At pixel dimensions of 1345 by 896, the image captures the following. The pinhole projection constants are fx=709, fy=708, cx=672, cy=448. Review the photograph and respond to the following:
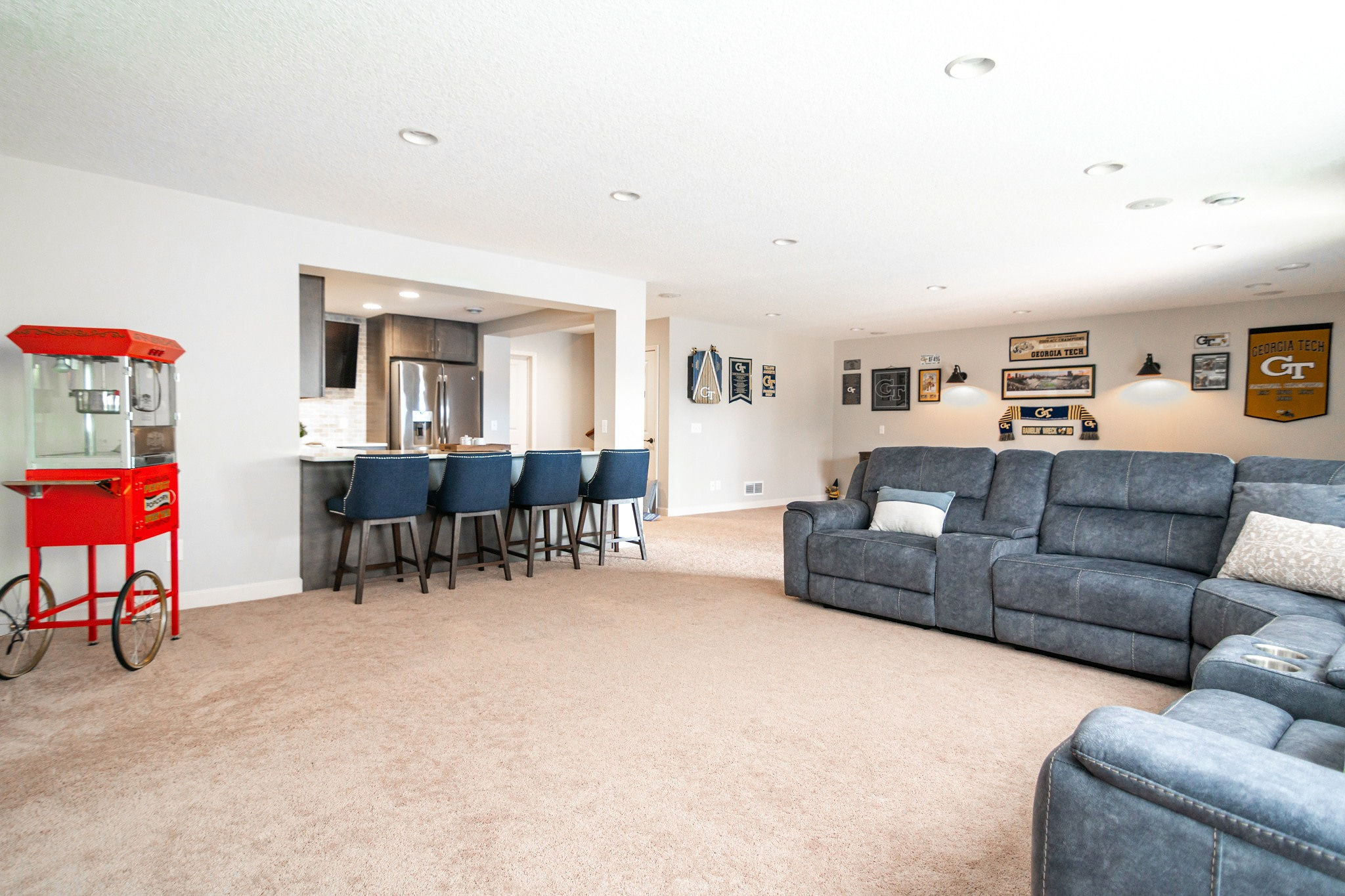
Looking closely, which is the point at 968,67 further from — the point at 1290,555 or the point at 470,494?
the point at 470,494

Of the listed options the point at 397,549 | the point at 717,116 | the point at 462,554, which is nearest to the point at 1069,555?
the point at 717,116

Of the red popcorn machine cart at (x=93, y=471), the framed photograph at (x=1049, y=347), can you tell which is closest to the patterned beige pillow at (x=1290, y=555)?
the red popcorn machine cart at (x=93, y=471)

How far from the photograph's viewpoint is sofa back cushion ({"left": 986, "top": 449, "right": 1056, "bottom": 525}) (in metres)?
3.88

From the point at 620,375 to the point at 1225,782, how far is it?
17.6 ft

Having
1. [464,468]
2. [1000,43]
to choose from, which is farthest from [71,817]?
[1000,43]

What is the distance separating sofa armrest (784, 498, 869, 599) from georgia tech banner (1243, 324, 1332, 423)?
5.36 m

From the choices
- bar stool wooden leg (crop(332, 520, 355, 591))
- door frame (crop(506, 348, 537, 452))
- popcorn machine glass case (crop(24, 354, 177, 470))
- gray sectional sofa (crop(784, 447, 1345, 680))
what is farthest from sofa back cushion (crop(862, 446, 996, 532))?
door frame (crop(506, 348, 537, 452))

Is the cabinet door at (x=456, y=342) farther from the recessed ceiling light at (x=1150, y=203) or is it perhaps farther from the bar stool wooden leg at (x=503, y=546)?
the recessed ceiling light at (x=1150, y=203)

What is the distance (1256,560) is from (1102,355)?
18.9 feet

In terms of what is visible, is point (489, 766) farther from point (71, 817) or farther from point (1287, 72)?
point (1287, 72)

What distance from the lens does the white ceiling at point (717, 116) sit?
89.5 inches

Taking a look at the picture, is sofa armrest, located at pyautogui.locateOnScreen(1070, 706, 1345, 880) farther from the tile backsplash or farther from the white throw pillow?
the tile backsplash

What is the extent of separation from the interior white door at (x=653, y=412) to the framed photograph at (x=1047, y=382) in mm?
4200

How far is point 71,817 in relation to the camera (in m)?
1.93
